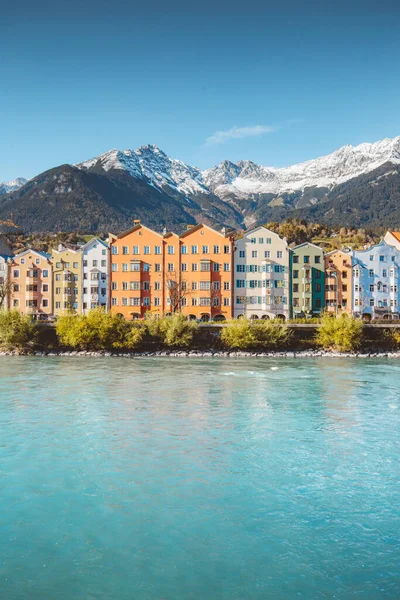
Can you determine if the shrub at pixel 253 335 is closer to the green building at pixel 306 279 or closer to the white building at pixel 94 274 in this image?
the green building at pixel 306 279

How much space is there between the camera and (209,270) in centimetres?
8956

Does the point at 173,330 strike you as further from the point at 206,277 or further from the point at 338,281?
the point at 338,281

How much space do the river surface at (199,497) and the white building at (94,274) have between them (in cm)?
6085

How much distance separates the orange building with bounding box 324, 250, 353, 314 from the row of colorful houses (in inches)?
6.8

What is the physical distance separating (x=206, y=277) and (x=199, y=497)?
71.4 metres

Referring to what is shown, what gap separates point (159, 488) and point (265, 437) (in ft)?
27.8

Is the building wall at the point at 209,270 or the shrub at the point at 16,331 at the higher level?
the building wall at the point at 209,270

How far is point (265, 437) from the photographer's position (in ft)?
87.6

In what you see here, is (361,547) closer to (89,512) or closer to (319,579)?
(319,579)

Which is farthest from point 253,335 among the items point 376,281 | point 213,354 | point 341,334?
point 376,281

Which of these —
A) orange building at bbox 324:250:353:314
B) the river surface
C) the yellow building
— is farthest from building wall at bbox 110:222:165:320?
the river surface

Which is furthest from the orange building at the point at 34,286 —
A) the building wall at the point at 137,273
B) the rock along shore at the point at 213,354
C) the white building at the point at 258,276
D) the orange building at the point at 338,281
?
the orange building at the point at 338,281

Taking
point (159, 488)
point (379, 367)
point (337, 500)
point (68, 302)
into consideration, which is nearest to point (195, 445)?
point (159, 488)

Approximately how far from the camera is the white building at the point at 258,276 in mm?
91438
